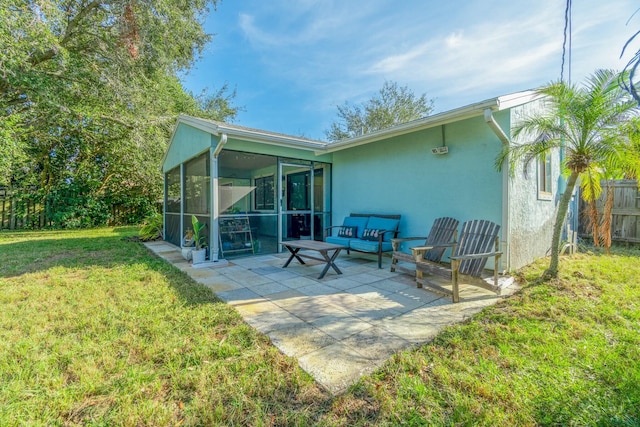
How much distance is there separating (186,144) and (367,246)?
532 cm

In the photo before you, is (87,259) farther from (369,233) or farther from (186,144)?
(369,233)

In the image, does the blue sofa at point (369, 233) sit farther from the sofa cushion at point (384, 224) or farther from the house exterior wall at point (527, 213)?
the house exterior wall at point (527, 213)

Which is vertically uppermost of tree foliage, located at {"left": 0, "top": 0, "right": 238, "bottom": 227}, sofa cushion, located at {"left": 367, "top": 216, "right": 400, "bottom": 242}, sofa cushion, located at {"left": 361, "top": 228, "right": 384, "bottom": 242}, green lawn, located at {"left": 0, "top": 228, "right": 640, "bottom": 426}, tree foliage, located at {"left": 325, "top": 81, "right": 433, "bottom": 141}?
tree foliage, located at {"left": 325, "top": 81, "right": 433, "bottom": 141}

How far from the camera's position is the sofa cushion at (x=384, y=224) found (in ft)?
19.9

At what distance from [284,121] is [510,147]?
18.0 m

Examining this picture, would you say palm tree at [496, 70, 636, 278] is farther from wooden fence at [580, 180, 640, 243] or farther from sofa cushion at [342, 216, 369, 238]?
wooden fence at [580, 180, 640, 243]

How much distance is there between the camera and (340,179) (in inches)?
313

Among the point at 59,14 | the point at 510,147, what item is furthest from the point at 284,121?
the point at 510,147

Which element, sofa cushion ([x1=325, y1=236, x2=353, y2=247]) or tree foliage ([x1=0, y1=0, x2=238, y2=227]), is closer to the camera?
sofa cushion ([x1=325, y1=236, x2=353, y2=247])

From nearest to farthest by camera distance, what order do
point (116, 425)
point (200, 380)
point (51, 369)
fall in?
point (116, 425) < point (200, 380) < point (51, 369)

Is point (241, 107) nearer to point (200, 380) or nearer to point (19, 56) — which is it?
point (19, 56)

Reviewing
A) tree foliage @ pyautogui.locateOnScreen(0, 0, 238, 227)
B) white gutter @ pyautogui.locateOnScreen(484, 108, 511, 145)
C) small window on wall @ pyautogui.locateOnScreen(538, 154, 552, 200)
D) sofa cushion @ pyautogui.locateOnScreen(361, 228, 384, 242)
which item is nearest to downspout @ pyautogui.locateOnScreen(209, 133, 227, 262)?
sofa cushion @ pyautogui.locateOnScreen(361, 228, 384, 242)

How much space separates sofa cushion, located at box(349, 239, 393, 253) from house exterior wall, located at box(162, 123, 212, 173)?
362 cm

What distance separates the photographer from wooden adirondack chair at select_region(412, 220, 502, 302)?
12.1ft
